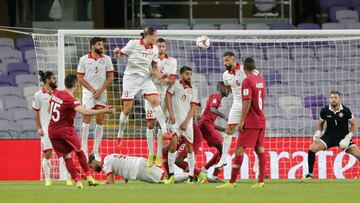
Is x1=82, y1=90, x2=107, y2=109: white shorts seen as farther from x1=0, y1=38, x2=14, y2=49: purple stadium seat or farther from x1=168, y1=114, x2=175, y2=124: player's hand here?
x1=0, y1=38, x2=14, y2=49: purple stadium seat

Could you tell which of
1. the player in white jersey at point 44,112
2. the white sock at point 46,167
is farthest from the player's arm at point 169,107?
the white sock at point 46,167

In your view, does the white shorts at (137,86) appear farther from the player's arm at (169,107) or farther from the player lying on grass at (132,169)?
the player lying on grass at (132,169)

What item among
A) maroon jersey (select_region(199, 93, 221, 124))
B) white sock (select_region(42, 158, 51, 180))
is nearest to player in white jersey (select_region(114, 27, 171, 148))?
white sock (select_region(42, 158, 51, 180))

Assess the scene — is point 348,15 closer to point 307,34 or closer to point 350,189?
point 307,34

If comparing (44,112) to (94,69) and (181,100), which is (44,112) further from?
(181,100)

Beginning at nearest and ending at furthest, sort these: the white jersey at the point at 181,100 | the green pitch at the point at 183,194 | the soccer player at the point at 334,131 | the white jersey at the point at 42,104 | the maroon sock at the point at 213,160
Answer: the green pitch at the point at 183,194 < the white jersey at the point at 42,104 < the white jersey at the point at 181,100 < the soccer player at the point at 334,131 < the maroon sock at the point at 213,160

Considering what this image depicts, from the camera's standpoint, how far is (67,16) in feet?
115

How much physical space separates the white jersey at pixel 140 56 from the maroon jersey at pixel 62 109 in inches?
82.8

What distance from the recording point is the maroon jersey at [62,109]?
66.4 ft

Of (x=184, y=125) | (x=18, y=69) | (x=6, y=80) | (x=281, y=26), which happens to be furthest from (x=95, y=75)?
(x=281, y=26)

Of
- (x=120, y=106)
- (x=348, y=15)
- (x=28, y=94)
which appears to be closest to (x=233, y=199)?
(x=120, y=106)

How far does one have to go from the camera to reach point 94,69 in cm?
2333

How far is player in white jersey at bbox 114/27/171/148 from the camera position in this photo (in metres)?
22.1

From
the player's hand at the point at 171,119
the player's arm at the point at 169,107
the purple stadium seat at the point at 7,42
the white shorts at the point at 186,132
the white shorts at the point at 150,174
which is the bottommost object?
the white shorts at the point at 150,174
